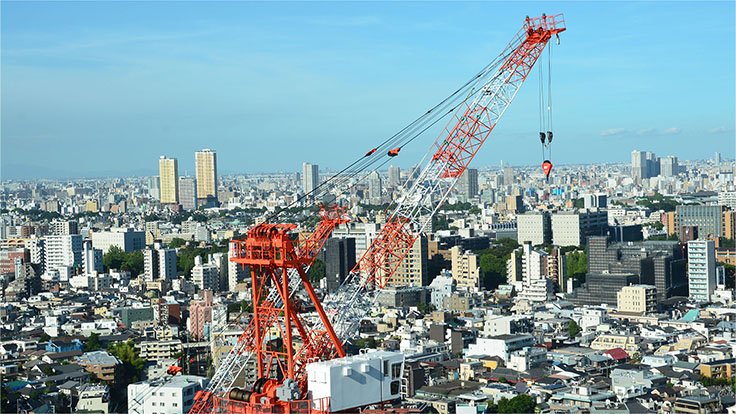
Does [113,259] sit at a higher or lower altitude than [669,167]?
lower

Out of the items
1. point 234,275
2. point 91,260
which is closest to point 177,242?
point 91,260

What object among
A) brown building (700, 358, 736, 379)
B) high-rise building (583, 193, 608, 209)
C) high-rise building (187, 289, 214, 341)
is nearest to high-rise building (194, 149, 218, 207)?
high-rise building (583, 193, 608, 209)

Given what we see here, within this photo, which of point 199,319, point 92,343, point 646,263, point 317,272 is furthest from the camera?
point 317,272

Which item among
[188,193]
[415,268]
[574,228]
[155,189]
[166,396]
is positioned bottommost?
[166,396]

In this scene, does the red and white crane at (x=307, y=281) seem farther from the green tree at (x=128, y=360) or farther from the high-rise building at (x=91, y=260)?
the high-rise building at (x=91, y=260)

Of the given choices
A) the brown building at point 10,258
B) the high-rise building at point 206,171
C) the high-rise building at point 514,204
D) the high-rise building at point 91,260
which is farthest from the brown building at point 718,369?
the high-rise building at point 206,171

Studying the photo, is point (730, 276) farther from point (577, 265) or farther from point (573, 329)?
point (573, 329)
